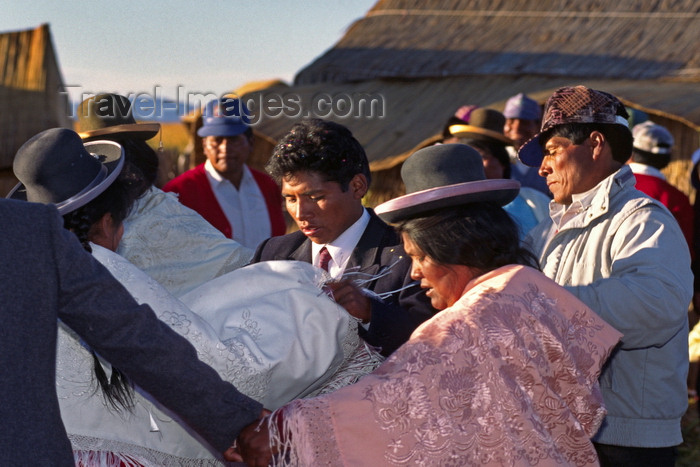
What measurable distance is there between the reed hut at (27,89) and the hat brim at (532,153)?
6.60 metres

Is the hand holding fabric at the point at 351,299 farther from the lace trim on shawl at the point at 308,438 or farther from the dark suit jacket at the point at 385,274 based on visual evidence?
the lace trim on shawl at the point at 308,438

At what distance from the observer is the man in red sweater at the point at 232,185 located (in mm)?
6543

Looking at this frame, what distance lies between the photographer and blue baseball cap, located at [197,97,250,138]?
22.0 feet

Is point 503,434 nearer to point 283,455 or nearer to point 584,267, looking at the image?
point 283,455

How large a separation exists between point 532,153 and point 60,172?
1.87 metres

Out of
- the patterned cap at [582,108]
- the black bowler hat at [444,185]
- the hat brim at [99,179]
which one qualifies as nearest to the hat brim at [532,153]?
the patterned cap at [582,108]

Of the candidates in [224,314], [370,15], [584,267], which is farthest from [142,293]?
[370,15]

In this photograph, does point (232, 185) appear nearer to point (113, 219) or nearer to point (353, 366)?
point (113, 219)

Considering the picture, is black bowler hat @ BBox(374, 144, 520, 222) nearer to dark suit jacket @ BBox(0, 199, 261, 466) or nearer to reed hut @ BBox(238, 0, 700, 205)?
dark suit jacket @ BBox(0, 199, 261, 466)

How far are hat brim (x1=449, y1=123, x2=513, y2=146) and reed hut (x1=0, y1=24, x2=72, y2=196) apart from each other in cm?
500

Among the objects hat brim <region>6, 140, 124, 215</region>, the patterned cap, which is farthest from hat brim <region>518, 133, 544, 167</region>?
hat brim <region>6, 140, 124, 215</region>

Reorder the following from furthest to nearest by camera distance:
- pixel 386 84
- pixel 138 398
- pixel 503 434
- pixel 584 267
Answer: pixel 386 84, pixel 584 267, pixel 138 398, pixel 503 434

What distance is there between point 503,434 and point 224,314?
0.89 meters

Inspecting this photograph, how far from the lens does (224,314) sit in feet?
9.20
